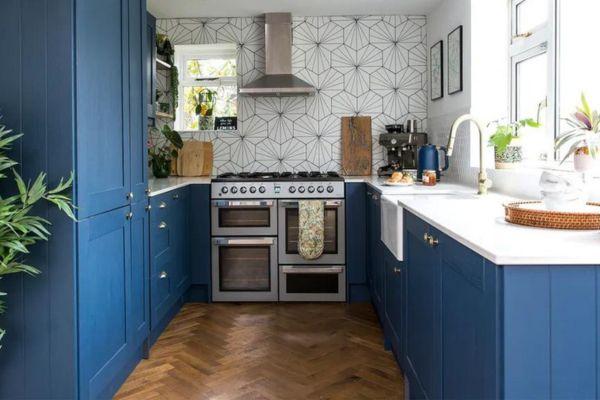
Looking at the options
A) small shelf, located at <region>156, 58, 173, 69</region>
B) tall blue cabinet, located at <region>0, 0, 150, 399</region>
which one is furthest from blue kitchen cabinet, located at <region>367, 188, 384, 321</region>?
small shelf, located at <region>156, 58, 173, 69</region>

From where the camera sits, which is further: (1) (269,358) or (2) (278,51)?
(2) (278,51)

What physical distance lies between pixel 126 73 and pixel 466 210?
1.71 metres

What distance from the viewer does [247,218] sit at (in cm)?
412

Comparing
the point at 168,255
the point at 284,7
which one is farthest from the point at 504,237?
the point at 284,7

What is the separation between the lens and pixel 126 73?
2.64m

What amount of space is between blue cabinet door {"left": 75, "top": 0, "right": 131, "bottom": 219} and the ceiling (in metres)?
1.83

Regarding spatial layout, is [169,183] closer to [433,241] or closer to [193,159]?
[193,159]

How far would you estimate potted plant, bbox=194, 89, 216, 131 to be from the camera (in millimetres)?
4824

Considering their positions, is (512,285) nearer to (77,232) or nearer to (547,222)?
(547,222)

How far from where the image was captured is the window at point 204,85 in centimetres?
484

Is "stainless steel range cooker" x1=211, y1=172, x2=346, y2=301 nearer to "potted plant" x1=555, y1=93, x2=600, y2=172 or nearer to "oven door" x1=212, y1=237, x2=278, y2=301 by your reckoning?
"oven door" x1=212, y1=237, x2=278, y2=301

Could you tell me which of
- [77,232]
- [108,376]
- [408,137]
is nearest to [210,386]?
[108,376]

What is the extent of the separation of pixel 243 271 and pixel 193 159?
1115mm

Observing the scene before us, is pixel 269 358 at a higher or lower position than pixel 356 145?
lower
